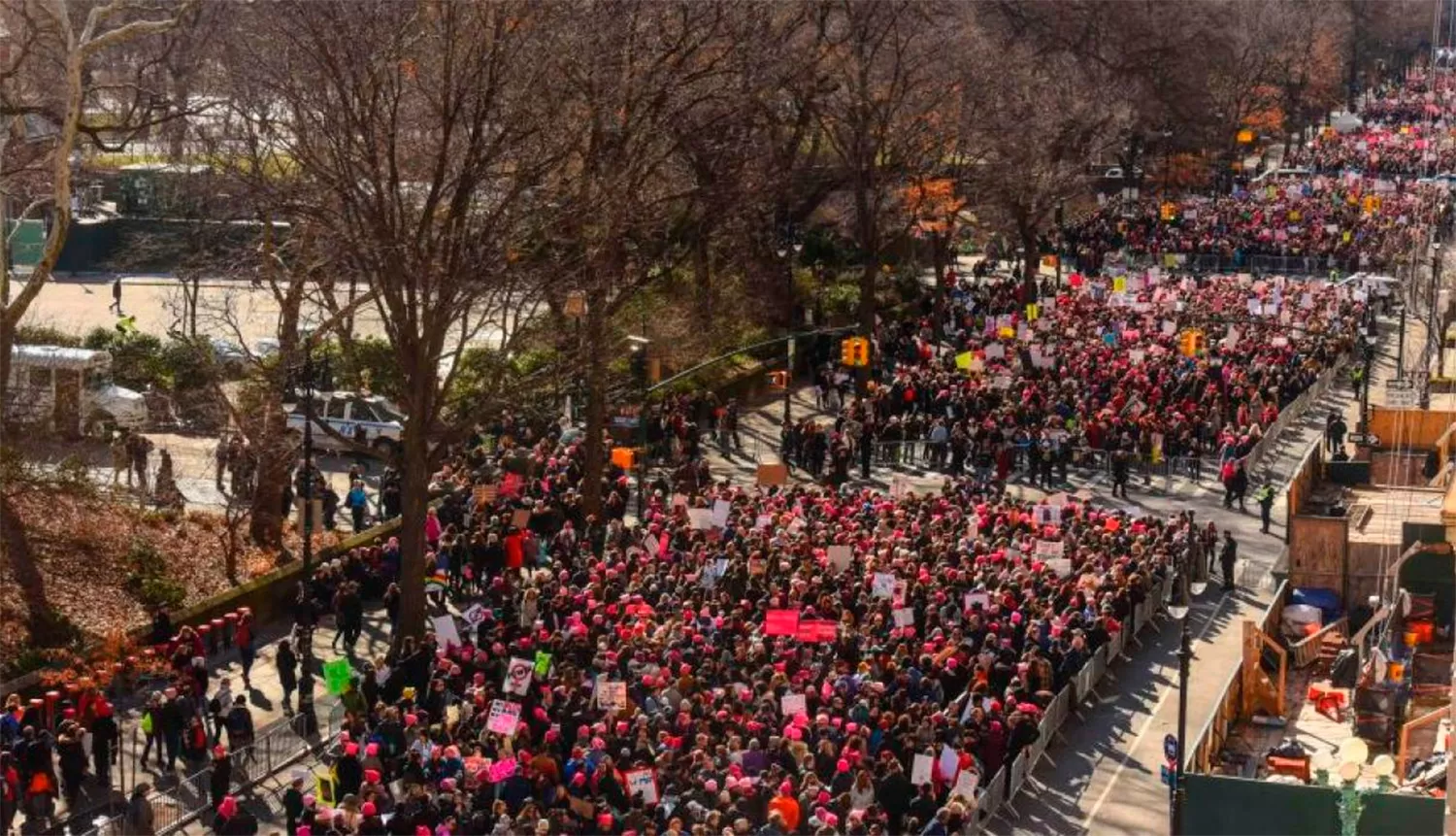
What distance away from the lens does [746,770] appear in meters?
27.8

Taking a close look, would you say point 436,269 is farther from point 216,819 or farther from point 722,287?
point 722,287

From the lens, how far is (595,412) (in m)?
42.9

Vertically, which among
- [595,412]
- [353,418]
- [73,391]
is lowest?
[353,418]

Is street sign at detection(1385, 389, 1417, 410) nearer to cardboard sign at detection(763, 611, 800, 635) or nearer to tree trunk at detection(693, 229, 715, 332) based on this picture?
tree trunk at detection(693, 229, 715, 332)

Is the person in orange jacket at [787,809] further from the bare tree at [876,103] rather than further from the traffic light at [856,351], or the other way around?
the bare tree at [876,103]

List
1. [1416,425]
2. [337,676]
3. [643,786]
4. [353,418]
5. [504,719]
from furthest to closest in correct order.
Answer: [353,418] → [1416,425] → [337,676] → [504,719] → [643,786]

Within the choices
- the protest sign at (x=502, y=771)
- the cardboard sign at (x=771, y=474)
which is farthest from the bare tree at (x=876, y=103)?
the protest sign at (x=502, y=771)

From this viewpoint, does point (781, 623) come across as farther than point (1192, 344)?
No

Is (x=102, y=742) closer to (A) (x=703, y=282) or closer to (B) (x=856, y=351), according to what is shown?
(B) (x=856, y=351)

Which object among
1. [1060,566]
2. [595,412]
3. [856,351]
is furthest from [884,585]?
[856,351]

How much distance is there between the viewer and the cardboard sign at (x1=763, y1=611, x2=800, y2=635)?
31.9 m

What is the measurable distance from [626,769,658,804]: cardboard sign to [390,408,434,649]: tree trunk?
901cm

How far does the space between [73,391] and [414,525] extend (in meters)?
15.3

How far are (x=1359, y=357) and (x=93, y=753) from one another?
43.7 m
